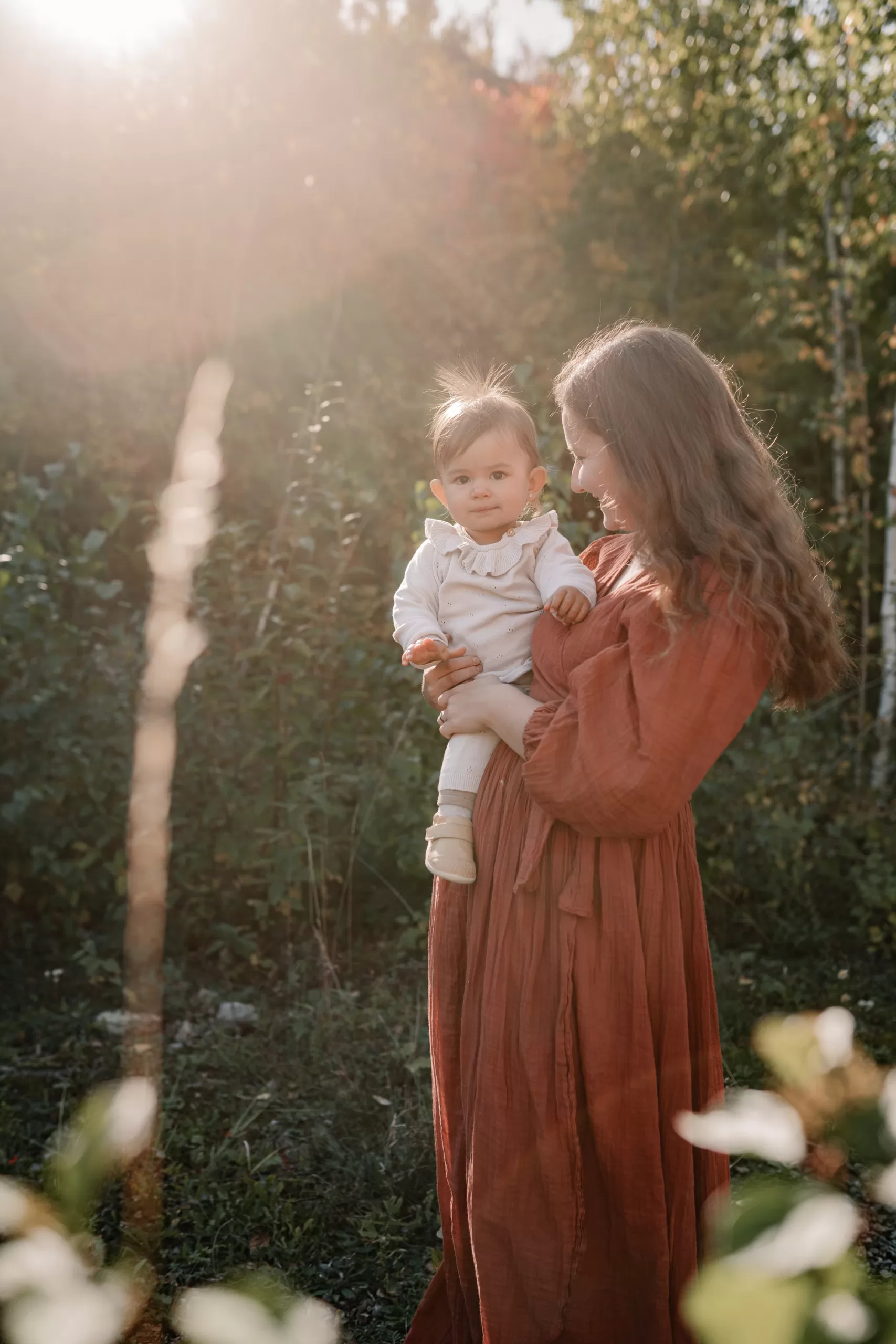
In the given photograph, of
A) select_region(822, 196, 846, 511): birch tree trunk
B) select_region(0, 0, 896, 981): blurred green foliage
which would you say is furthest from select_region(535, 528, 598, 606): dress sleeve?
select_region(822, 196, 846, 511): birch tree trunk

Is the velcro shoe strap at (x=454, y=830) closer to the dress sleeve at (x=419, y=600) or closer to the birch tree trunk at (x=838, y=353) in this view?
the dress sleeve at (x=419, y=600)

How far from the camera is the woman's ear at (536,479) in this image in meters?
2.15

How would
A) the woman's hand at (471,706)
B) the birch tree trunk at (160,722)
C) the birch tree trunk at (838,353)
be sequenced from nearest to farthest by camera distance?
1. the woman's hand at (471,706)
2. the birch tree trunk at (160,722)
3. the birch tree trunk at (838,353)

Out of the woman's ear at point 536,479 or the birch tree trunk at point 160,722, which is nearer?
the woman's ear at point 536,479

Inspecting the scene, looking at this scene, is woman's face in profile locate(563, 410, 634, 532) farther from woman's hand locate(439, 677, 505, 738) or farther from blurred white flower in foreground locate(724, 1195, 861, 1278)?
blurred white flower in foreground locate(724, 1195, 861, 1278)

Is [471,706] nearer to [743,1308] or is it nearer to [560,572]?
[560,572]

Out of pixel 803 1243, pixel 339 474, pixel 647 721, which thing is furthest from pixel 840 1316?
pixel 339 474

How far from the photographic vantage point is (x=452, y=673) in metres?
2.03

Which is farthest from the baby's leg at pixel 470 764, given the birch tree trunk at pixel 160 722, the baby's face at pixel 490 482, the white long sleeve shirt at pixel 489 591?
the birch tree trunk at pixel 160 722

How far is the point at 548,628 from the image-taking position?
1.97 meters

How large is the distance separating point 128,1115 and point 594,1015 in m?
1.44

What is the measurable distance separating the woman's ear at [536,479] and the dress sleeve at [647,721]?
538mm

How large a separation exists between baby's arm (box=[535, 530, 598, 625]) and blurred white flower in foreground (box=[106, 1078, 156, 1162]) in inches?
60.9

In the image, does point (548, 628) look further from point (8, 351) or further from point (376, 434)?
point (8, 351)
